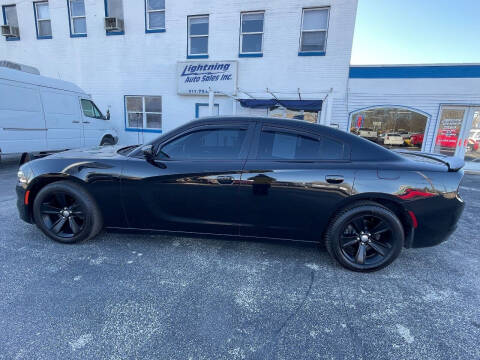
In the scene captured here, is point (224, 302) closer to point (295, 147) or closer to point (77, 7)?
point (295, 147)

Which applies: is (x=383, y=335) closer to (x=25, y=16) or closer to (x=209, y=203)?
(x=209, y=203)

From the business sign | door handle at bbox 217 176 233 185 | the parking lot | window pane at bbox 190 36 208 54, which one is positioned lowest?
the parking lot

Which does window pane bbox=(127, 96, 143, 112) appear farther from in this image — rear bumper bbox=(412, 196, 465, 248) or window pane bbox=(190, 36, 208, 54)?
rear bumper bbox=(412, 196, 465, 248)

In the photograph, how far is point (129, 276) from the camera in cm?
243

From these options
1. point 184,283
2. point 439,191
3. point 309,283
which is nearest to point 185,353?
point 184,283

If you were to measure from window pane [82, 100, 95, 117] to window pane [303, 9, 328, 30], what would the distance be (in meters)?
8.10

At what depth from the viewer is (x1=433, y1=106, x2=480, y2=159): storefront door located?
841 cm

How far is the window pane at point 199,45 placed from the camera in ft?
32.5

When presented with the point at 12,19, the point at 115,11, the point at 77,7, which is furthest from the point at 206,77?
the point at 12,19

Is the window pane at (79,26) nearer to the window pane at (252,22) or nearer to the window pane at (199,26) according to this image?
the window pane at (199,26)

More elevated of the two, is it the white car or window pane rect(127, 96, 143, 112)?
window pane rect(127, 96, 143, 112)

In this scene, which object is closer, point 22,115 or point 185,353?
point 185,353

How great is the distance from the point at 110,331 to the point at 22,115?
7.19 meters

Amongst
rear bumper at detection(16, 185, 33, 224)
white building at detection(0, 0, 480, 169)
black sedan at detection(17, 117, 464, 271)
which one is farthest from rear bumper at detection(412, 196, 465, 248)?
white building at detection(0, 0, 480, 169)
